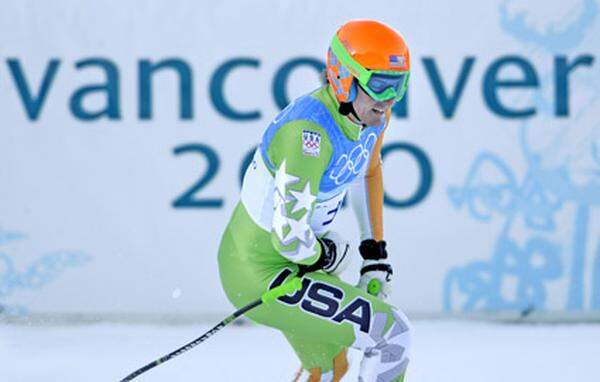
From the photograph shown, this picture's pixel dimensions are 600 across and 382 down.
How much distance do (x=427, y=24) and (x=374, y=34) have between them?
10.4ft

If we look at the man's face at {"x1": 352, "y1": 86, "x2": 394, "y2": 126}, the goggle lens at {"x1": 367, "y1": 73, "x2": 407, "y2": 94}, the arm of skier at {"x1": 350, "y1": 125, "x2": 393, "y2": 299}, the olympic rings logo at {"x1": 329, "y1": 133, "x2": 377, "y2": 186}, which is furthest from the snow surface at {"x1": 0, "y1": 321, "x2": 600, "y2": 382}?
the goggle lens at {"x1": 367, "y1": 73, "x2": 407, "y2": 94}

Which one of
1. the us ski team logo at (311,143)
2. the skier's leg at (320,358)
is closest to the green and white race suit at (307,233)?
the us ski team logo at (311,143)

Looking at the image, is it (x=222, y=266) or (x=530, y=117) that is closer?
(x=222, y=266)

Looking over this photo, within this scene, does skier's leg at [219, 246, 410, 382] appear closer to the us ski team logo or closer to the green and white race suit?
the green and white race suit

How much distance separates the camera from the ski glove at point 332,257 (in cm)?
383

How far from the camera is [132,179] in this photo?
684cm

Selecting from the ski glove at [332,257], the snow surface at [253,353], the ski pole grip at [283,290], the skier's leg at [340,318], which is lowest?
the snow surface at [253,353]

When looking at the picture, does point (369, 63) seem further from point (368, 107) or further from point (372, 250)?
point (372, 250)

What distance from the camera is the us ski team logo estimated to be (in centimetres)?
364

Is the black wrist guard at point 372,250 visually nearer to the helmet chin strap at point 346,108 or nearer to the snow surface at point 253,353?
the helmet chin strap at point 346,108

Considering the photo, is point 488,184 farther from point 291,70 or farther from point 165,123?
point 165,123

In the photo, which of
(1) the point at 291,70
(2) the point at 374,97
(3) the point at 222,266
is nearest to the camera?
(2) the point at 374,97

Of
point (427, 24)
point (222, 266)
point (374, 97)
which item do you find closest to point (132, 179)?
point (427, 24)

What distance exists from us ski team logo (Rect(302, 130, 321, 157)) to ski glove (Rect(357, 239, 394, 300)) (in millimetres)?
572
